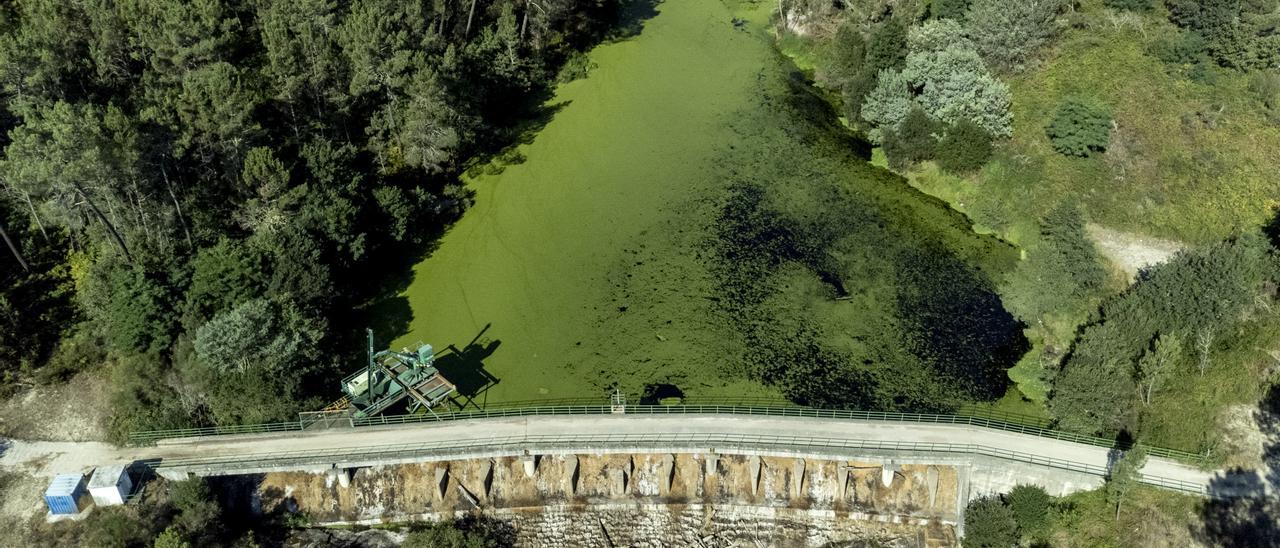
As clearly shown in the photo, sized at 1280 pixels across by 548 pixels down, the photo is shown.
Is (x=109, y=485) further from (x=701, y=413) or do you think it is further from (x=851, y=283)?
(x=851, y=283)

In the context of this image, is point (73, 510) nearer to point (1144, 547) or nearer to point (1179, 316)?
point (1144, 547)

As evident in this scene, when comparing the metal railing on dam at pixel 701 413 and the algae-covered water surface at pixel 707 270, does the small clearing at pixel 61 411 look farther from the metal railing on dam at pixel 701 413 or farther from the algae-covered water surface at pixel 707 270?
the algae-covered water surface at pixel 707 270

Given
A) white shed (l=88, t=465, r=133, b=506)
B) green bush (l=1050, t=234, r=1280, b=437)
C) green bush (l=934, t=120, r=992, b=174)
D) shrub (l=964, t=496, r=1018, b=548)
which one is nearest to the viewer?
white shed (l=88, t=465, r=133, b=506)

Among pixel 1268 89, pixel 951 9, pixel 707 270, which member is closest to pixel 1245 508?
pixel 707 270

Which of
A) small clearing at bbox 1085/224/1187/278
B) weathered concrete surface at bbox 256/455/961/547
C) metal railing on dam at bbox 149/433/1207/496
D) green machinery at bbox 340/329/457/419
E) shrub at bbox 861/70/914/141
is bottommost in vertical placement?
weathered concrete surface at bbox 256/455/961/547

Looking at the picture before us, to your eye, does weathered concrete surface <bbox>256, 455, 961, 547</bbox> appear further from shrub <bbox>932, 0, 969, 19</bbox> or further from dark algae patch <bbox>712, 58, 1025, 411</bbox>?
shrub <bbox>932, 0, 969, 19</bbox>

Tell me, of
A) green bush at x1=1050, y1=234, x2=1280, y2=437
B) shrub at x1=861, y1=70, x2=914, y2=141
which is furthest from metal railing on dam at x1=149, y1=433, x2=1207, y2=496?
shrub at x1=861, y1=70, x2=914, y2=141

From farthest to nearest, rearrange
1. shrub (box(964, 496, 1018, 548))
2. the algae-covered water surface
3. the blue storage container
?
the algae-covered water surface < shrub (box(964, 496, 1018, 548)) < the blue storage container

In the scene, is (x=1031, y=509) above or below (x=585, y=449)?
below
